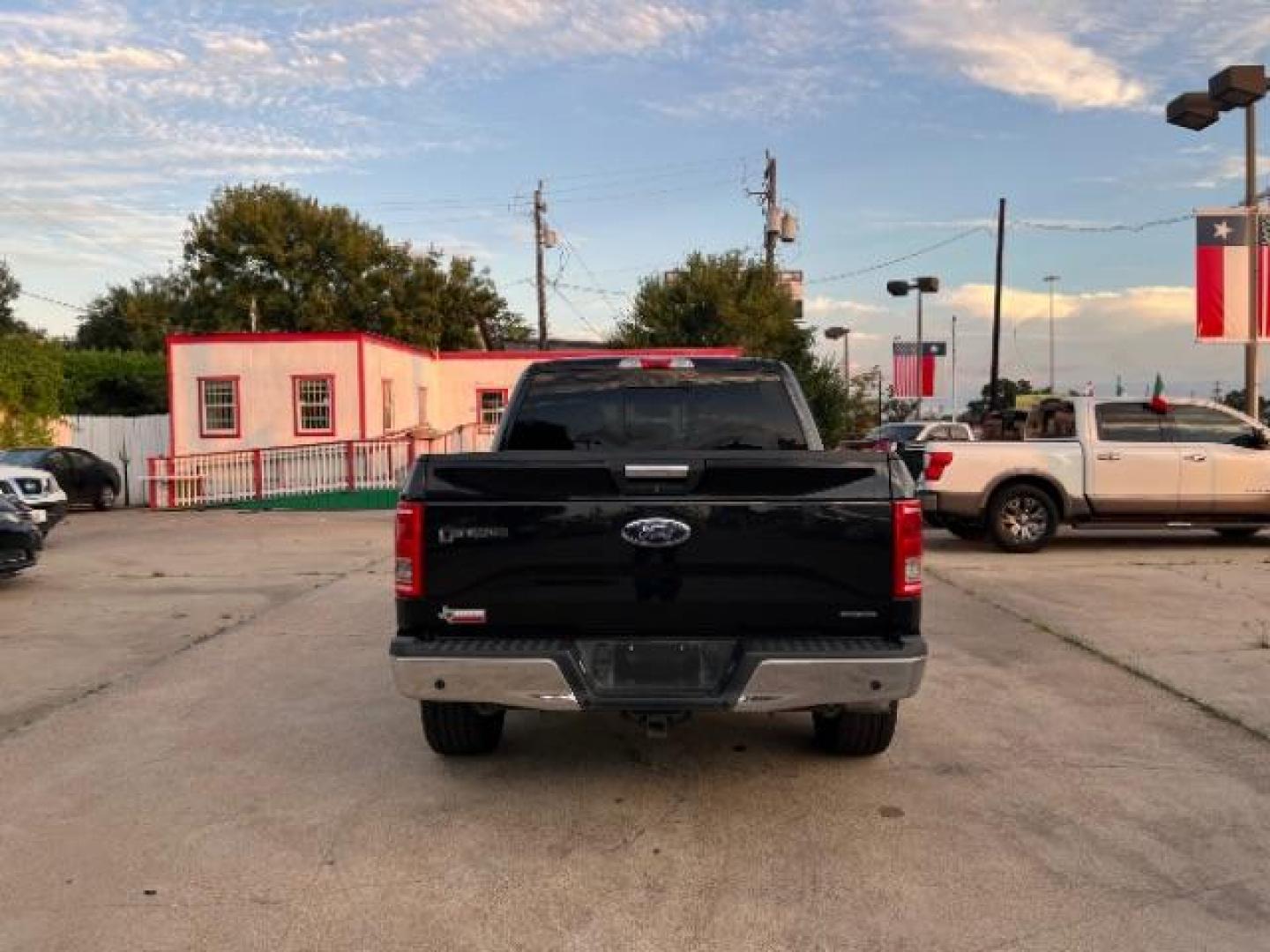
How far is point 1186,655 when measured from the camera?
302 inches

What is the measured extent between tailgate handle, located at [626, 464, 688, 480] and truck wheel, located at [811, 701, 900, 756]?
1.58 metres

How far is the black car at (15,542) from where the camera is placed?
35.7 ft

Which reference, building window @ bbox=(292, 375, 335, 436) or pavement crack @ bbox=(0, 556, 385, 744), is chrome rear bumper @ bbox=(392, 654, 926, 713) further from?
building window @ bbox=(292, 375, 335, 436)

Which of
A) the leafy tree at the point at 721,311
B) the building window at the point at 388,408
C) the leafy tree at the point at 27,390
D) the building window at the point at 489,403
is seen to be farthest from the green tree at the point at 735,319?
the leafy tree at the point at 27,390

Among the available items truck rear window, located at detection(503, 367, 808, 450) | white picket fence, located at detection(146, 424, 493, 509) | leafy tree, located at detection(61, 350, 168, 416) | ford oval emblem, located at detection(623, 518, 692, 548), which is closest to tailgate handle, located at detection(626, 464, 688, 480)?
ford oval emblem, located at detection(623, 518, 692, 548)

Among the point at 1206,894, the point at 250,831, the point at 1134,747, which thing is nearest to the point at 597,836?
the point at 250,831

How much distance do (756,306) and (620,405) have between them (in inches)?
1318

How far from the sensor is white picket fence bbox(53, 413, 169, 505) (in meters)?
29.2

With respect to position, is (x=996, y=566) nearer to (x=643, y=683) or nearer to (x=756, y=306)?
(x=643, y=683)

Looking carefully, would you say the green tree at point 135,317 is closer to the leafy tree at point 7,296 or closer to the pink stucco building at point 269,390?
the leafy tree at point 7,296

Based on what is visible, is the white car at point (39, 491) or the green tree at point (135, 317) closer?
the white car at point (39, 491)

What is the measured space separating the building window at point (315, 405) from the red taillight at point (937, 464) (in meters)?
16.3

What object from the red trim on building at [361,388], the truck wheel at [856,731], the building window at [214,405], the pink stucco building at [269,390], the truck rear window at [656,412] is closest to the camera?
the truck wheel at [856,731]

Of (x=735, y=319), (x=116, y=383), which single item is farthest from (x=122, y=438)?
(x=735, y=319)
